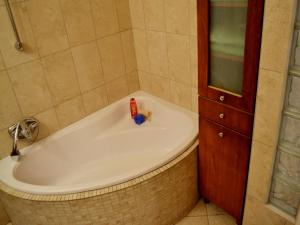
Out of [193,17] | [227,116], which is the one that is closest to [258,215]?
[227,116]

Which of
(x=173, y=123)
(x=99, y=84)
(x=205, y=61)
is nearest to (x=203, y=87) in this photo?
(x=205, y=61)

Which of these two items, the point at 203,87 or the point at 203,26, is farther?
the point at 203,87

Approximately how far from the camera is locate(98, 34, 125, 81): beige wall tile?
2010mm

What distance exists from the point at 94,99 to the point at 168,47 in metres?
0.69

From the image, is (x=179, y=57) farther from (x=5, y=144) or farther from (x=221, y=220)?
(x=5, y=144)

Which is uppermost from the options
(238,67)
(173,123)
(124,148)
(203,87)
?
(238,67)

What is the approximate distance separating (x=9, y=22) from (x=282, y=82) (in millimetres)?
1474

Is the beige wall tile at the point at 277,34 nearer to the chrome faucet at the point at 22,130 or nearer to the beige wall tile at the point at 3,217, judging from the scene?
the chrome faucet at the point at 22,130

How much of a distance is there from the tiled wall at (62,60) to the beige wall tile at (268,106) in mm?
1235

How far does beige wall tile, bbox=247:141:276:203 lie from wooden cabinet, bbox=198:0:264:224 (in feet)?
0.17

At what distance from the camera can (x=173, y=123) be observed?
206 cm

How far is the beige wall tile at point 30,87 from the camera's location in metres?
1.66

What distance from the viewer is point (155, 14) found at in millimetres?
1878

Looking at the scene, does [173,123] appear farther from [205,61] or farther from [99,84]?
[205,61]
